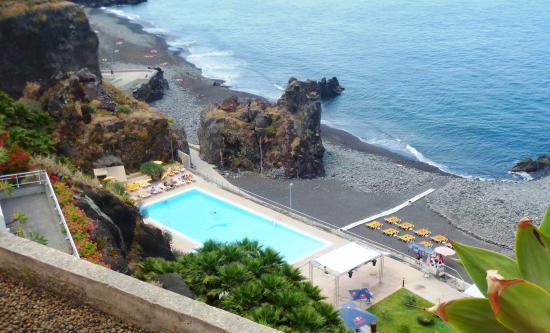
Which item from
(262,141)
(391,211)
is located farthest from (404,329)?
(262,141)

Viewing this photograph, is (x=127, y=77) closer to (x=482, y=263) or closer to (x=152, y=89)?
(x=152, y=89)

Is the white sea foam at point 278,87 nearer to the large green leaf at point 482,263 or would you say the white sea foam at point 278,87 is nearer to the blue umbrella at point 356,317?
the blue umbrella at point 356,317

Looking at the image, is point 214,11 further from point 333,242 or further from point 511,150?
point 333,242

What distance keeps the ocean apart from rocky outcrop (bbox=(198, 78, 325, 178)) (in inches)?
500

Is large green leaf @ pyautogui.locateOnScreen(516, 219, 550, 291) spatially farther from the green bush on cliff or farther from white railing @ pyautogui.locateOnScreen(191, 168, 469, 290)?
A: the green bush on cliff

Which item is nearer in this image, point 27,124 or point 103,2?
point 27,124

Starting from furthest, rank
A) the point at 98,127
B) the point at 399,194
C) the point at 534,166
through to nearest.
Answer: the point at 534,166 < the point at 399,194 < the point at 98,127

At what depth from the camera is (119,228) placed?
72.2ft

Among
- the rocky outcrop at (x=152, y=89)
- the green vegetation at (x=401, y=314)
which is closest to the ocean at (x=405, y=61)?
the rocky outcrop at (x=152, y=89)

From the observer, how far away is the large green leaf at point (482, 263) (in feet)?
10.1

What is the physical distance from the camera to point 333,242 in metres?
29.5

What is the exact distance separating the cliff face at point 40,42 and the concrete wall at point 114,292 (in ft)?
131

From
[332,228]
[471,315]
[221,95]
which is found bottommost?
[332,228]

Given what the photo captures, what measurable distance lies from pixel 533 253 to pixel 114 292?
15.8ft
